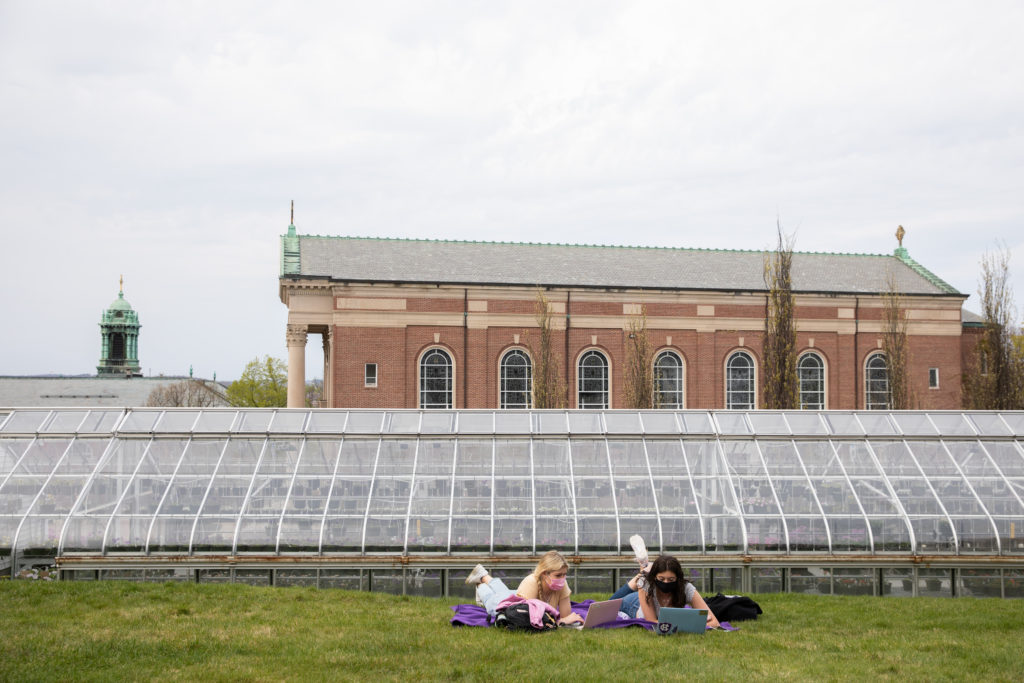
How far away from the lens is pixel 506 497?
14.7 meters

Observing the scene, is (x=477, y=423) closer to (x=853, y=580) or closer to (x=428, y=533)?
(x=428, y=533)

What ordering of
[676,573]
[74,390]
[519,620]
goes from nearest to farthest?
1. [519,620]
2. [676,573]
3. [74,390]

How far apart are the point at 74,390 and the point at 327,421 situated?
77470mm

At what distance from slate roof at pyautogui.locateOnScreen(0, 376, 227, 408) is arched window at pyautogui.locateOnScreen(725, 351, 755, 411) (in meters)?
53.9

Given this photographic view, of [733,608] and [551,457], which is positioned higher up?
[551,457]

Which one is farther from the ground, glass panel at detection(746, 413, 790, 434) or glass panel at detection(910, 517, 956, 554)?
glass panel at detection(746, 413, 790, 434)

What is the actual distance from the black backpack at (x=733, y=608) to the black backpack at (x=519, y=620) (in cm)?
213

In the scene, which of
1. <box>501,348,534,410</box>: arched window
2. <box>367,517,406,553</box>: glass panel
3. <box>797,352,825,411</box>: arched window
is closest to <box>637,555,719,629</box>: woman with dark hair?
<box>367,517,406,553</box>: glass panel

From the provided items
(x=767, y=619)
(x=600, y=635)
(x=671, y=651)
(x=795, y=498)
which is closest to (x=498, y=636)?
(x=600, y=635)

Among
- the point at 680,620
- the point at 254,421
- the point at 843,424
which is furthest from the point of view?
the point at 843,424

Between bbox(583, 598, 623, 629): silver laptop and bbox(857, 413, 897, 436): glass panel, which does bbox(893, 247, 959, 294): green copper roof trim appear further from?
bbox(583, 598, 623, 629): silver laptop

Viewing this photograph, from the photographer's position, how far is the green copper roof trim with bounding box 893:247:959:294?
1759 inches

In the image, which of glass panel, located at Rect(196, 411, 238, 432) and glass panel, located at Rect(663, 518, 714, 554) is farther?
glass panel, located at Rect(196, 411, 238, 432)

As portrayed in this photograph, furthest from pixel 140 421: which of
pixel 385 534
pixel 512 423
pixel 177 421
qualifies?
pixel 512 423
